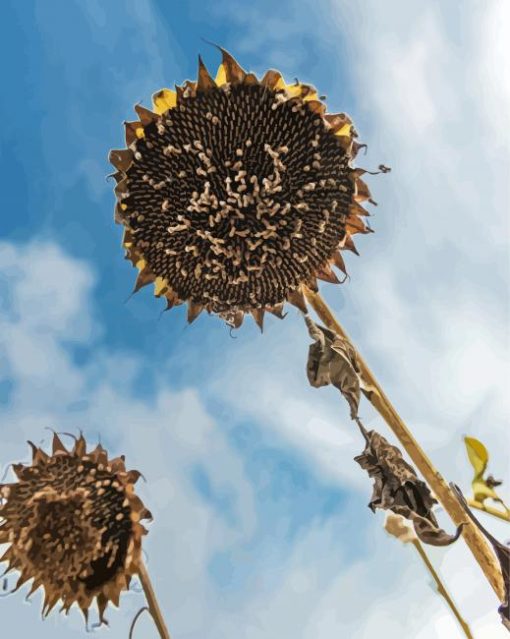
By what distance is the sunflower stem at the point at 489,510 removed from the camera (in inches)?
75.1

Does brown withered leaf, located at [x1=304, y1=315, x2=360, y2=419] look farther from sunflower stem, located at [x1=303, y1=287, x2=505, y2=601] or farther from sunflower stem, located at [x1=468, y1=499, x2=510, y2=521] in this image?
sunflower stem, located at [x1=468, y1=499, x2=510, y2=521]

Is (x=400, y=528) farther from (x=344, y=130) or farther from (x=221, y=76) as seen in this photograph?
(x=221, y=76)

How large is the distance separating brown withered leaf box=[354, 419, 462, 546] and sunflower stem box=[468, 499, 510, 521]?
127 mm

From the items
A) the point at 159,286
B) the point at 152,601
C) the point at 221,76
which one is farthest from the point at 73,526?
the point at 221,76

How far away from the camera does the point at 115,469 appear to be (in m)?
2.34

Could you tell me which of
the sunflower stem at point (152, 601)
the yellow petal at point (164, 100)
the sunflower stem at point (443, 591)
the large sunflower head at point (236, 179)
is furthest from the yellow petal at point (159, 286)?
the sunflower stem at point (443, 591)

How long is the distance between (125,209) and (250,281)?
58cm

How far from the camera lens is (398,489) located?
7.08 ft

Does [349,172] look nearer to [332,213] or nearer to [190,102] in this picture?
[332,213]

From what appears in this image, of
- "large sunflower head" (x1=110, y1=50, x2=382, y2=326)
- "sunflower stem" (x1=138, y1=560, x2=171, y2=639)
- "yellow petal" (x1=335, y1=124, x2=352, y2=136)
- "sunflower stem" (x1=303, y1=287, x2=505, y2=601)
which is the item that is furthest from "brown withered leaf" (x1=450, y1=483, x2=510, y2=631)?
"yellow petal" (x1=335, y1=124, x2=352, y2=136)

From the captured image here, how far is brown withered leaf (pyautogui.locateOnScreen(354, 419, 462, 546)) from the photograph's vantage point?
6.73ft

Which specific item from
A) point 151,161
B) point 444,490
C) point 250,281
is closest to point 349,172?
point 250,281

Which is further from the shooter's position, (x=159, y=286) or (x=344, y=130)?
(x=159, y=286)

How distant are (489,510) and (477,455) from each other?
0.17 m
